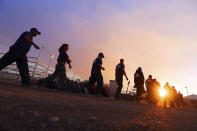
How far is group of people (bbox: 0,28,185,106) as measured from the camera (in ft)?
15.4

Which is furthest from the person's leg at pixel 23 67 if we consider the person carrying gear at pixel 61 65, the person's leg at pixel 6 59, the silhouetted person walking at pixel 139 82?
the silhouetted person walking at pixel 139 82

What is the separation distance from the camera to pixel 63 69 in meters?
6.11

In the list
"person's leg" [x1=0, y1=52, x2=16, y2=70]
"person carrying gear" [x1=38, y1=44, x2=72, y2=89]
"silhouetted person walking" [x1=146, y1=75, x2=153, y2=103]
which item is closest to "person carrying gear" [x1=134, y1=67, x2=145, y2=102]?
"silhouetted person walking" [x1=146, y1=75, x2=153, y2=103]

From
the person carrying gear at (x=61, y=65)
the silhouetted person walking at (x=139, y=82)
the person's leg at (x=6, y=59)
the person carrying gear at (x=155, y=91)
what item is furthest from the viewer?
the person carrying gear at (x=155, y=91)

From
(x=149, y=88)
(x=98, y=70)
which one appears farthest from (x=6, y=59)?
(x=149, y=88)

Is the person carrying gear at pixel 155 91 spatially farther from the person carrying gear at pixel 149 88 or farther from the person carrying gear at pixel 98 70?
the person carrying gear at pixel 98 70

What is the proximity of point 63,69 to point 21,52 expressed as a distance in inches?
69.3

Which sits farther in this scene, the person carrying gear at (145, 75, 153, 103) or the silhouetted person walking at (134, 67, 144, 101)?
the person carrying gear at (145, 75, 153, 103)

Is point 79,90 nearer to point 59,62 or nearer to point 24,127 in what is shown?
point 59,62

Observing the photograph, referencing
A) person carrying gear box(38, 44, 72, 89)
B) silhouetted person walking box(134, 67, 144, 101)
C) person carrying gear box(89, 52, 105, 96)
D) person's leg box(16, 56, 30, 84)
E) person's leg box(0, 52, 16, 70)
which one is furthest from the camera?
silhouetted person walking box(134, 67, 144, 101)

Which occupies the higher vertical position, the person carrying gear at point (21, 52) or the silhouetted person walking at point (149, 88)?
the person carrying gear at point (21, 52)

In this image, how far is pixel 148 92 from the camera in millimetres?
8617

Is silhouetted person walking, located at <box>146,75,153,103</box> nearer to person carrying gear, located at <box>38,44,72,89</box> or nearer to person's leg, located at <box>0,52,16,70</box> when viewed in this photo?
person carrying gear, located at <box>38,44,72,89</box>

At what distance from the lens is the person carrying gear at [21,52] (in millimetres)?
4617
